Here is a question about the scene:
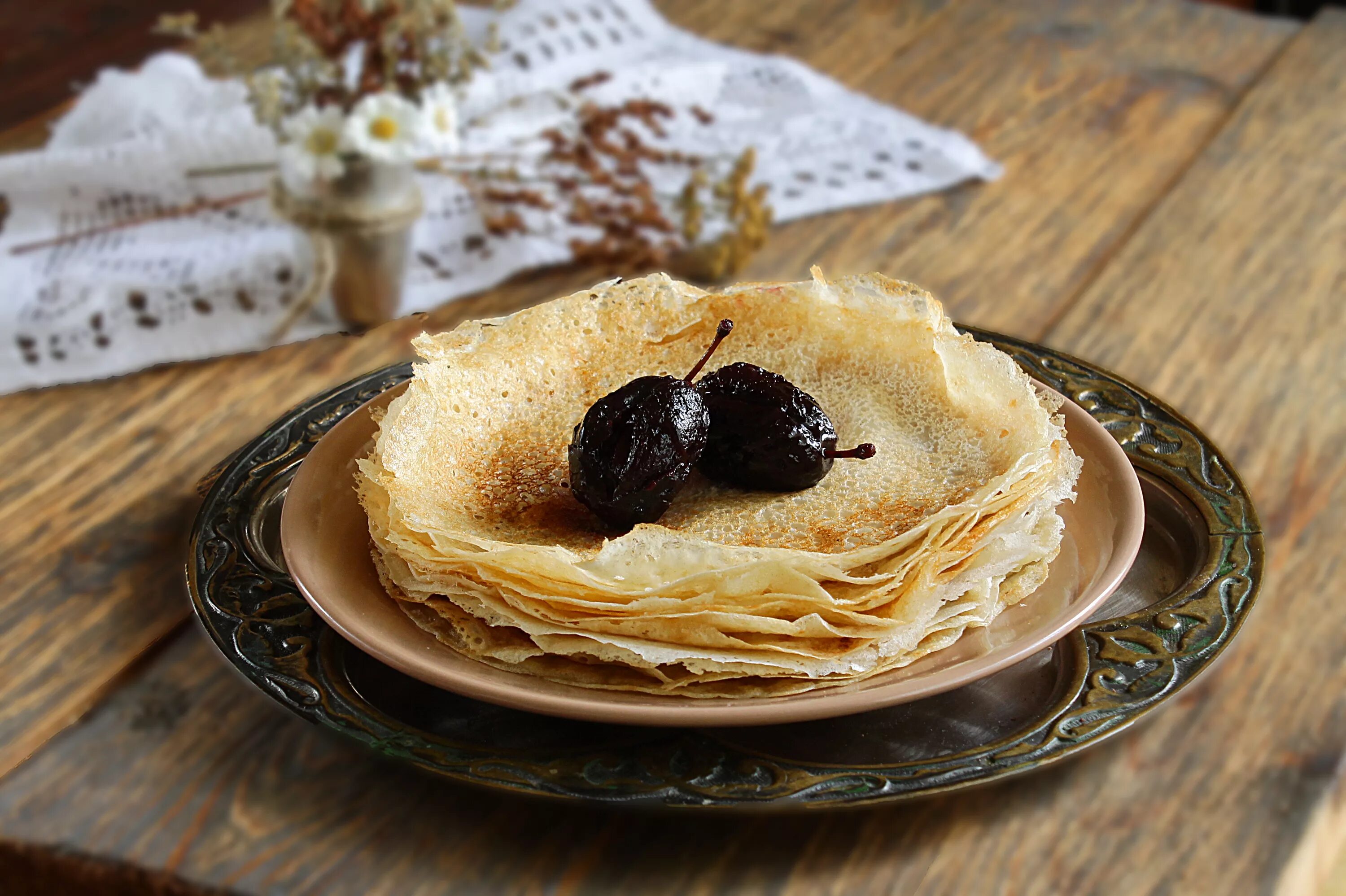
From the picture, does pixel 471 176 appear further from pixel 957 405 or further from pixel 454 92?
pixel 957 405

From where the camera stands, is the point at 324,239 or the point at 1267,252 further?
the point at 324,239

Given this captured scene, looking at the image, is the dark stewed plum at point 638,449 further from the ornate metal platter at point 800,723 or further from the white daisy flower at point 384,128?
the white daisy flower at point 384,128

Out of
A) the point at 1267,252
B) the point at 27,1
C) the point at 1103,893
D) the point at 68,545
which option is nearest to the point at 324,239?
the point at 68,545

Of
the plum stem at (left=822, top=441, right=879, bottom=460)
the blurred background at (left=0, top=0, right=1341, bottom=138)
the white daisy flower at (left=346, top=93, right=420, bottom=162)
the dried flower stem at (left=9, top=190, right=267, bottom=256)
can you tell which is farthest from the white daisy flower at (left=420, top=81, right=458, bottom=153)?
the blurred background at (left=0, top=0, right=1341, bottom=138)

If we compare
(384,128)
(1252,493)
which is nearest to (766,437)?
(1252,493)

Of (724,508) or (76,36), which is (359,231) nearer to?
(724,508)

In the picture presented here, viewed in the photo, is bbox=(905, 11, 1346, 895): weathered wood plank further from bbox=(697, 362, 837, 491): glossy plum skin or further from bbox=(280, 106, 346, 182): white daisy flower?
bbox=(280, 106, 346, 182): white daisy flower
